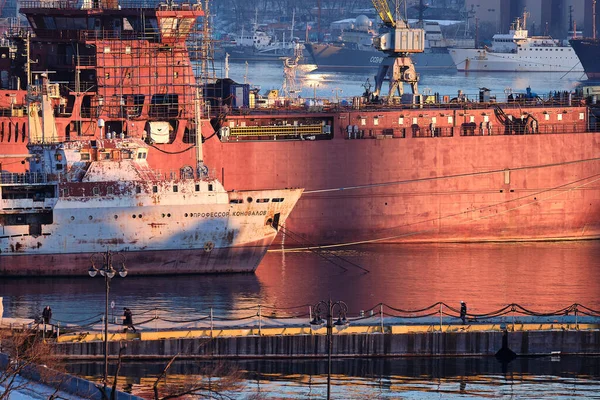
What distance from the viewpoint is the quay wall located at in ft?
140

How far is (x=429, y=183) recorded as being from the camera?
60969 mm

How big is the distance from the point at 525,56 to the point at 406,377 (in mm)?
120947

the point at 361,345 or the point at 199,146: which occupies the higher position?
the point at 199,146

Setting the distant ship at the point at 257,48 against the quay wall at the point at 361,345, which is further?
the distant ship at the point at 257,48

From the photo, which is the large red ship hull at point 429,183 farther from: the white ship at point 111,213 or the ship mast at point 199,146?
the white ship at point 111,213

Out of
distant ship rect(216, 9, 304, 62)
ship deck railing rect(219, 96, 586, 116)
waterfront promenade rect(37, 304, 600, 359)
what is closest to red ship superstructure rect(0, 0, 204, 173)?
ship deck railing rect(219, 96, 586, 116)

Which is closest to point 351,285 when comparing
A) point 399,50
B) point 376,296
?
point 376,296

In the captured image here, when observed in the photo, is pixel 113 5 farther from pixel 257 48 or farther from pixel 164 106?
pixel 257 48

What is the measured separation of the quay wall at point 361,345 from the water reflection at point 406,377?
33 cm

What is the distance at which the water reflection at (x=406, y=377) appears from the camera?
4009 cm

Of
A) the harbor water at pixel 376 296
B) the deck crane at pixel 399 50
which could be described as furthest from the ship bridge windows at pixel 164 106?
the deck crane at pixel 399 50

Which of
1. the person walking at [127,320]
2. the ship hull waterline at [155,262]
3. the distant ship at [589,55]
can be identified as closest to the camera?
the person walking at [127,320]

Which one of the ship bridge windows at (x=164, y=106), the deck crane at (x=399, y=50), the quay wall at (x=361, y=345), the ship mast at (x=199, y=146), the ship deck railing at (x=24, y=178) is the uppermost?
the deck crane at (x=399, y=50)

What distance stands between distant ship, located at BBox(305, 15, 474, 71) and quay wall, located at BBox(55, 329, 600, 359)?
4948 inches
